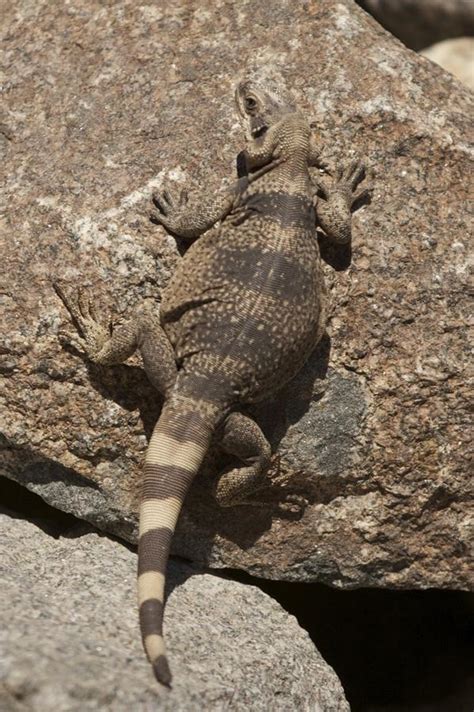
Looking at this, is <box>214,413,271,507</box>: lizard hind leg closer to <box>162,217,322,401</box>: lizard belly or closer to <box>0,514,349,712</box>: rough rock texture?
<box>162,217,322,401</box>: lizard belly

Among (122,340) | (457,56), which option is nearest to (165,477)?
(122,340)

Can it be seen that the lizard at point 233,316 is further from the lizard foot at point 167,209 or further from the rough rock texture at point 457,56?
the rough rock texture at point 457,56

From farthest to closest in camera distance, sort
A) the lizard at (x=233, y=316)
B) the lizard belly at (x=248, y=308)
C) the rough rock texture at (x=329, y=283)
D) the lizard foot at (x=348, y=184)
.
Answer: the lizard foot at (x=348, y=184) → the rough rock texture at (x=329, y=283) → the lizard belly at (x=248, y=308) → the lizard at (x=233, y=316)

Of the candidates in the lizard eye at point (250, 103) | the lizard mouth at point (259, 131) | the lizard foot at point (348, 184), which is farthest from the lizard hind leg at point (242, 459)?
the lizard eye at point (250, 103)

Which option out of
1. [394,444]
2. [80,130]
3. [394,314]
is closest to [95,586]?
[394,444]

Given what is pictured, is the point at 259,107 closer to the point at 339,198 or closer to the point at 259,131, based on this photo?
the point at 259,131

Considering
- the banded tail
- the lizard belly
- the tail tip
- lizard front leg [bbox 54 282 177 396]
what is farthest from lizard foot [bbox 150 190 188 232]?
the tail tip
